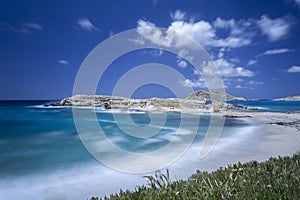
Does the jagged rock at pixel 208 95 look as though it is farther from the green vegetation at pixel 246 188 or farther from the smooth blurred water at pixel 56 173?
the green vegetation at pixel 246 188

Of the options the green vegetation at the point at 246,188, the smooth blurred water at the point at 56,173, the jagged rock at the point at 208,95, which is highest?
the jagged rock at the point at 208,95

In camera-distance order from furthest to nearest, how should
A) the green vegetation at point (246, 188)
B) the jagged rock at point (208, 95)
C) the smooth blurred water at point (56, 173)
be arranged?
the jagged rock at point (208, 95) → the smooth blurred water at point (56, 173) → the green vegetation at point (246, 188)

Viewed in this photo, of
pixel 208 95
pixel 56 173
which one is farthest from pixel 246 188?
pixel 208 95

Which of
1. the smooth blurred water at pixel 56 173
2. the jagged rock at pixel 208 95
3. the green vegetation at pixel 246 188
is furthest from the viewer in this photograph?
the jagged rock at pixel 208 95

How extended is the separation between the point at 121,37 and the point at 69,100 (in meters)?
67.6

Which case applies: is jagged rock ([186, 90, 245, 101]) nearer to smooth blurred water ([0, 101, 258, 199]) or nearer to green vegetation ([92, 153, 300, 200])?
smooth blurred water ([0, 101, 258, 199])

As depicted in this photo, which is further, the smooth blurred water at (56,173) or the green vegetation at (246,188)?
the smooth blurred water at (56,173)

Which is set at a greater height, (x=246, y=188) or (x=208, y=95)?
(x=208, y=95)

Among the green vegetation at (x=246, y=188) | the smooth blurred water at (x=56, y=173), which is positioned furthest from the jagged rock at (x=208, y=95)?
the green vegetation at (x=246, y=188)

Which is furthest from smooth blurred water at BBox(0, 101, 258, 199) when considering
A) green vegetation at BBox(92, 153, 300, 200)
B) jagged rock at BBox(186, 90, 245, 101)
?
jagged rock at BBox(186, 90, 245, 101)

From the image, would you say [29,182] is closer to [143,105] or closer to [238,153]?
[238,153]

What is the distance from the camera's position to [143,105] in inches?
2025

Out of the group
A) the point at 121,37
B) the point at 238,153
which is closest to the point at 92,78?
the point at 121,37

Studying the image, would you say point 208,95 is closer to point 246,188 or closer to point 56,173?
point 56,173
